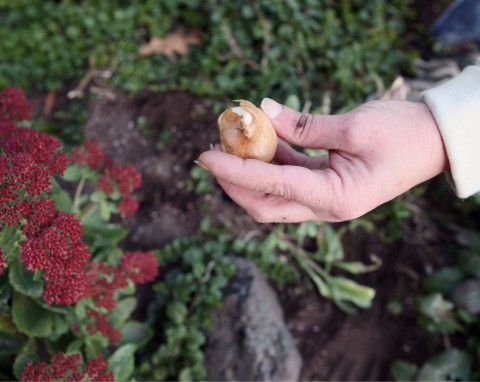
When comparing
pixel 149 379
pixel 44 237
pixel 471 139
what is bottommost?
pixel 149 379

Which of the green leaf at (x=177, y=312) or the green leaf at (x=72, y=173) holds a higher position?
the green leaf at (x=72, y=173)

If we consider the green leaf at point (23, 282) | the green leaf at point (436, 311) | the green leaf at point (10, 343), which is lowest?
the green leaf at point (436, 311)

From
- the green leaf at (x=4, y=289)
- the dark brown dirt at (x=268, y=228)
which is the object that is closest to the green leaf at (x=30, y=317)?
the green leaf at (x=4, y=289)

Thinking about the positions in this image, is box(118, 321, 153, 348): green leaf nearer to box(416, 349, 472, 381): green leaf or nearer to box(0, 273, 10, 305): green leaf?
box(0, 273, 10, 305): green leaf

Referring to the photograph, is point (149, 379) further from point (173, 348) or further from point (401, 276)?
point (401, 276)

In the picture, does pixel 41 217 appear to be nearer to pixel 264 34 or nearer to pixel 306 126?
pixel 306 126

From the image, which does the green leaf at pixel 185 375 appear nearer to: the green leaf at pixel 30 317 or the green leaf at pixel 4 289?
the green leaf at pixel 30 317

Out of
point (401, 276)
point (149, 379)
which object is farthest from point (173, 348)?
point (401, 276)
